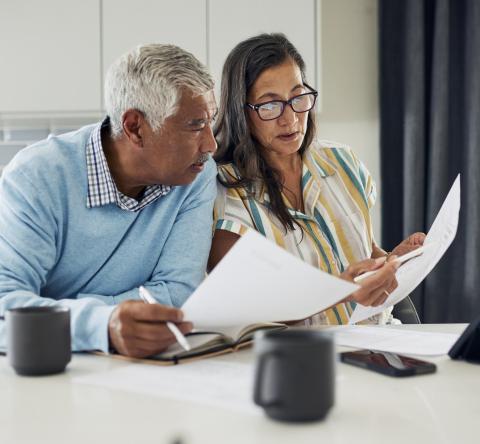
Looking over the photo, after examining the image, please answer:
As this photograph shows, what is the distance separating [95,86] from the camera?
2834 mm

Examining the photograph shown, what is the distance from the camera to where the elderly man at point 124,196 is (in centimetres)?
140

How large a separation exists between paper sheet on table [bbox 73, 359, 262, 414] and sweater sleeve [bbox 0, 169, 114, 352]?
0.20 meters

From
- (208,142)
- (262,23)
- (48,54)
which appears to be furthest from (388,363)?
(48,54)

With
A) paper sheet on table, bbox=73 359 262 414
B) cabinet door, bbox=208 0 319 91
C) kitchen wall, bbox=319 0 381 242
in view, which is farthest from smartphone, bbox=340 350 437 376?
kitchen wall, bbox=319 0 381 242

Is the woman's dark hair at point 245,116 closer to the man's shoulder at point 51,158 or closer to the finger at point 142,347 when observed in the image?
the man's shoulder at point 51,158

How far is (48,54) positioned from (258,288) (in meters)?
2.14

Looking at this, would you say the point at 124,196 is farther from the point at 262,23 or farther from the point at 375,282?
the point at 262,23

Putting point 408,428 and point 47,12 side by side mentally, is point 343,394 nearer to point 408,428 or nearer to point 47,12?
point 408,428

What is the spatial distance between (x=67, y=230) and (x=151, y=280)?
21 cm

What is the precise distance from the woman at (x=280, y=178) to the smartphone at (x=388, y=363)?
658 millimetres

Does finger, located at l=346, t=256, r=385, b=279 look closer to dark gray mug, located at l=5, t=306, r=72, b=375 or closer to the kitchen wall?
dark gray mug, located at l=5, t=306, r=72, b=375

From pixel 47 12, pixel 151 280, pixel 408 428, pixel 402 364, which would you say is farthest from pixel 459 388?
pixel 47 12

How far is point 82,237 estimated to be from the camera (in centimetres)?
144

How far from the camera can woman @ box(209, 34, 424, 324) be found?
1.79m
